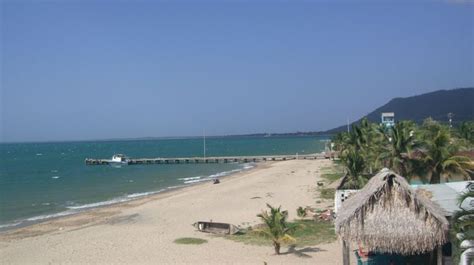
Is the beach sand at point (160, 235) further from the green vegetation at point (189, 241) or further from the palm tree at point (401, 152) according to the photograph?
the palm tree at point (401, 152)

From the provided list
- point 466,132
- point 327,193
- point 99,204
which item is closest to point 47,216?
point 99,204

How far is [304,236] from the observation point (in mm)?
19000

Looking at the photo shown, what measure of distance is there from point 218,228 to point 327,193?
44.1 feet

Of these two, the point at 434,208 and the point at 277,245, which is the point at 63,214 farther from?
the point at 434,208

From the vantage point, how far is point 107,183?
174 feet

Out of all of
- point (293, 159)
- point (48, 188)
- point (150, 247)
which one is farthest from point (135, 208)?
point (293, 159)

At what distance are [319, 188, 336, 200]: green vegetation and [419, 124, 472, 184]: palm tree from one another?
993cm

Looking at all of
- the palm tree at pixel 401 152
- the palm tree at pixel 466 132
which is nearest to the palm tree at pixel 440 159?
the palm tree at pixel 401 152

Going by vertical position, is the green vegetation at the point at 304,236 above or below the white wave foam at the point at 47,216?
above

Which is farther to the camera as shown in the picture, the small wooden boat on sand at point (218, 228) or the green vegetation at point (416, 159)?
the small wooden boat on sand at point (218, 228)

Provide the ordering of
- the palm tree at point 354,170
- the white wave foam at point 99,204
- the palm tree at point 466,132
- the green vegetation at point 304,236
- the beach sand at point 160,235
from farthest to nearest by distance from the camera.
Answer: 1. the palm tree at point 466,132
2. the white wave foam at point 99,204
3. the palm tree at point 354,170
4. the green vegetation at point 304,236
5. the beach sand at point 160,235

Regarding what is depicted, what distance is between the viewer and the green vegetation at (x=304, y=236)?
59.2 ft

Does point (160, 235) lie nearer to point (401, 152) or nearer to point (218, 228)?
point (218, 228)

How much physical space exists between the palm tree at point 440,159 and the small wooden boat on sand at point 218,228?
8692mm
